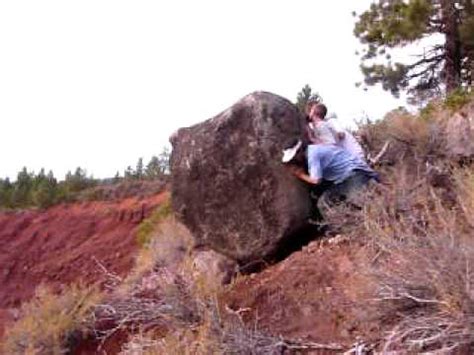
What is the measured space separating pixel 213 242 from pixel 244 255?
463 millimetres

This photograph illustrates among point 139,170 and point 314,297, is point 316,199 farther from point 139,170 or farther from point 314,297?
point 139,170

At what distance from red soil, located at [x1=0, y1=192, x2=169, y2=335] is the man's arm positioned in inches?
272

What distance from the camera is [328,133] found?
8312 millimetres

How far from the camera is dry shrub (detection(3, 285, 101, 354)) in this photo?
25.6 feet

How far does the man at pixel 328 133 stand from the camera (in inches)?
324

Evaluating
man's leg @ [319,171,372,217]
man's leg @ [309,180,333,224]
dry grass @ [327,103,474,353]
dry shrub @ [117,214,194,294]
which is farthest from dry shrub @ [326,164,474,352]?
dry shrub @ [117,214,194,294]

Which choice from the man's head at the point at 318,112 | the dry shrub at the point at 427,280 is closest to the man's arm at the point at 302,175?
the man's head at the point at 318,112

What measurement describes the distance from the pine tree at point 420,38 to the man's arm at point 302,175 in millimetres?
6220

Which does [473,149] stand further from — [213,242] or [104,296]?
[104,296]

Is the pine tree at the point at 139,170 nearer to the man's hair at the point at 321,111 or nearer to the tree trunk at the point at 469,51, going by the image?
the tree trunk at the point at 469,51

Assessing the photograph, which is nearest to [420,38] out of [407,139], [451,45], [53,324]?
[451,45]

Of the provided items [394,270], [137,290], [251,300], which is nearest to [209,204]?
[137,290]

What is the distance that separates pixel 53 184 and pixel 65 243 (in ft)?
13.5

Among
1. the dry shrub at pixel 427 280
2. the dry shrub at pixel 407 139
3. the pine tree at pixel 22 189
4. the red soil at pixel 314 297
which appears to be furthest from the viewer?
the pine tree at pixel 22 189
